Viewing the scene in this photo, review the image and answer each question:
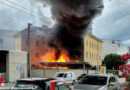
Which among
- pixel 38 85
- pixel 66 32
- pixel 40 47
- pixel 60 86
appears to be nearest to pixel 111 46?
pixel 40 47

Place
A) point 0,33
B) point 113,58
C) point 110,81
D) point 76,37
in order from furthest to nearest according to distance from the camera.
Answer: point 113,58 < point 76,37 < point 0,33 < point 110,81

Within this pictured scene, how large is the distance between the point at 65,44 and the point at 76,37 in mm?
4271

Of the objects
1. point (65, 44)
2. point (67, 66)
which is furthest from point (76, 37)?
point (67, 66)

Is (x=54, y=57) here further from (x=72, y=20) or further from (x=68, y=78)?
(x=68, y=78)

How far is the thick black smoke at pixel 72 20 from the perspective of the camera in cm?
2745

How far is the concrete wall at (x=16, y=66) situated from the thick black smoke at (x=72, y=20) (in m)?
8.73

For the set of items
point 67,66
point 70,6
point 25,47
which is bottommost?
point 67,66

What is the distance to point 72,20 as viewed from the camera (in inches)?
1344

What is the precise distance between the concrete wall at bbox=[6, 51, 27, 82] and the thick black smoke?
8.73 m

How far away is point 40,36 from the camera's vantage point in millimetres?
48344

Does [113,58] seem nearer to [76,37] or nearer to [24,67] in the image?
[76,37]

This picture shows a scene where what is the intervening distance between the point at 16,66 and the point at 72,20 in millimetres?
12907

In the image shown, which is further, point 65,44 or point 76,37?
point 65,44

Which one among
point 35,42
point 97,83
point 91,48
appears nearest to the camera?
point 97,83
